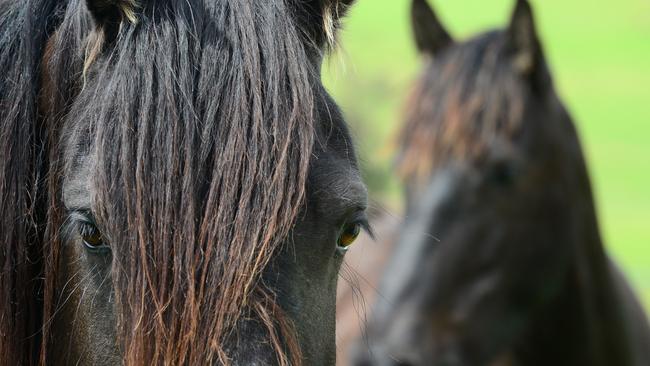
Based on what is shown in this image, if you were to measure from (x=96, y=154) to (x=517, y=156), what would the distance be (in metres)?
2.53

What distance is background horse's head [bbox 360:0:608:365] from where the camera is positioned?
4.02m

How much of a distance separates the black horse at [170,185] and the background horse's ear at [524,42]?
202cm

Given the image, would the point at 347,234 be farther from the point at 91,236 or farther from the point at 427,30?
the point at 427,30

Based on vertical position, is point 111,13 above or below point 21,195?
above

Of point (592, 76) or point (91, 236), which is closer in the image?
point (91, 236)

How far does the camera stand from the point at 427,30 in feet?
14.9

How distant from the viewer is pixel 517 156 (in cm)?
402

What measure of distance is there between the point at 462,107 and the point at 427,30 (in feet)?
2.06

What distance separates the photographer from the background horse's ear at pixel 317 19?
2.31 metres

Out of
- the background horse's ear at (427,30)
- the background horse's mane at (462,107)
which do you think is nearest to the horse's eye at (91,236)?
the background horse's mane at (462,107)

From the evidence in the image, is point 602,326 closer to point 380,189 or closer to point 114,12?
point 114,12

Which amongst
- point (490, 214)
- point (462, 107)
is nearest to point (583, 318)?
point (490, 214)

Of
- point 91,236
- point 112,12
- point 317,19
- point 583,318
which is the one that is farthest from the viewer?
point 583,318

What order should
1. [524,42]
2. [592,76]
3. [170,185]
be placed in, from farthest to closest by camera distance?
1. [592,76]
2. [524,42]
3. [170,185]
